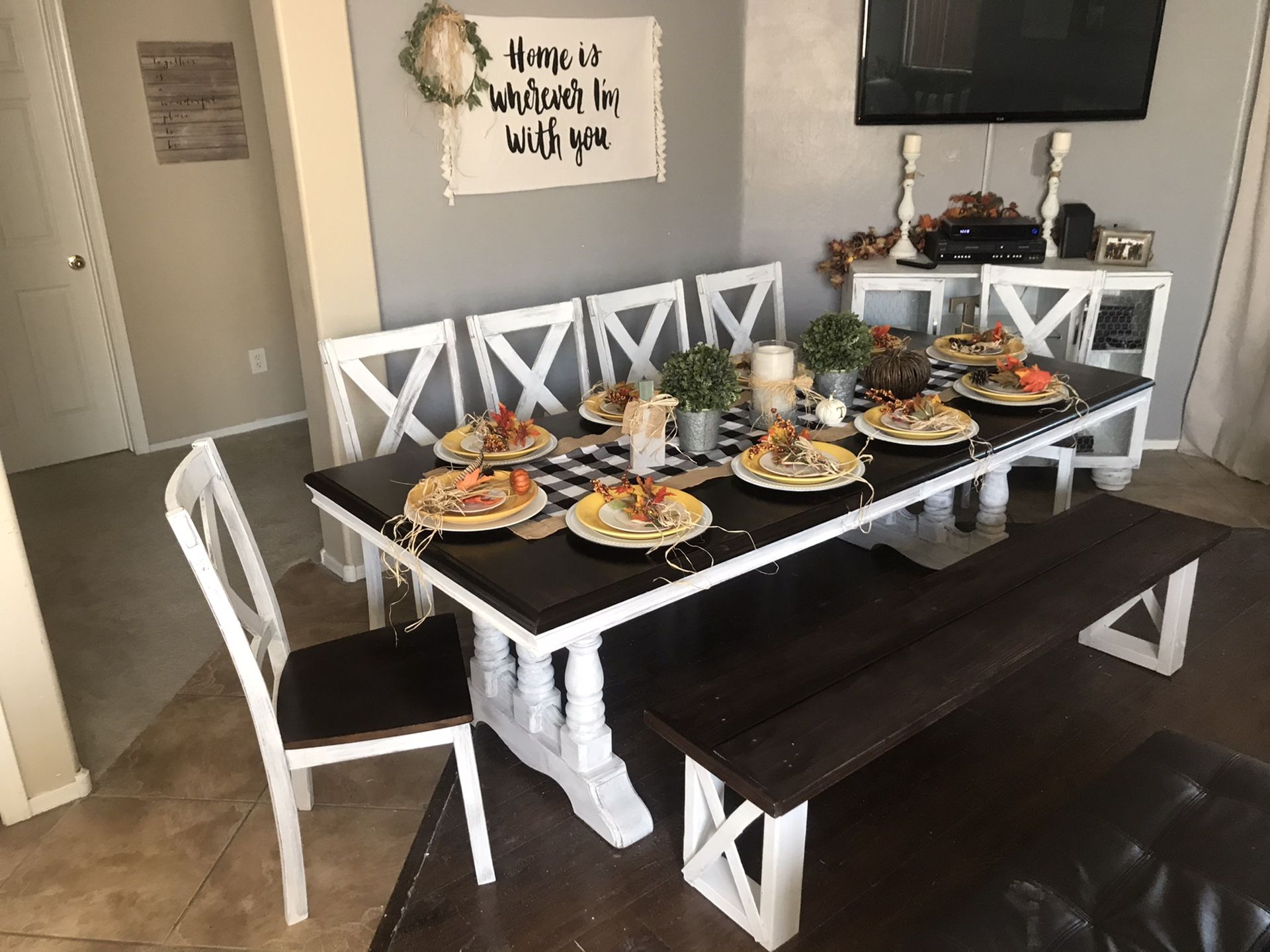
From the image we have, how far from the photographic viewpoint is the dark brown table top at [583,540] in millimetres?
1681

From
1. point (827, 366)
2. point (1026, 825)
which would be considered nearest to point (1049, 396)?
point (827, 366)

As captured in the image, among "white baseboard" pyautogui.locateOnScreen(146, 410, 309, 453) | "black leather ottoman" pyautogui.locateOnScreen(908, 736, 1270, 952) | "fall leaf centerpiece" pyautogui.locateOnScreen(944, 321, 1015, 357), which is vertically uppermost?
"fall leaf centerpiece" pyautogui.locateOnScreen(944, 321, 1015, 357)

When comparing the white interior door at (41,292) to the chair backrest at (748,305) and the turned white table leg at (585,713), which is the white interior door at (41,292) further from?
the turned white table leg at (585,713)

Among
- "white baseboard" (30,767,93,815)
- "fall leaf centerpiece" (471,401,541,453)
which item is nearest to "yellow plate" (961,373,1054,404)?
"fall leaf centerpiece" (471,401,541,453)

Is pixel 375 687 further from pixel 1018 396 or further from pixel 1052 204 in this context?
pixel 1052 204

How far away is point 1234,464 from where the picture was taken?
12.7 ft

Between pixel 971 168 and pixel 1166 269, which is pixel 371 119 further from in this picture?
pixel 1166 269

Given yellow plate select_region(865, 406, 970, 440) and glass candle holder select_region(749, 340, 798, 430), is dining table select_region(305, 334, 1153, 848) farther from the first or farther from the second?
glass candle holder select_region(749, 340, 798, 430)

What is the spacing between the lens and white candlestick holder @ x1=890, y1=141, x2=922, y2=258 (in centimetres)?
387

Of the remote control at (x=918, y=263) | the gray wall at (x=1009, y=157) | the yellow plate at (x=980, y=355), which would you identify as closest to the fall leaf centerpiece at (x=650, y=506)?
the yellow plate at (x=980, y=355)

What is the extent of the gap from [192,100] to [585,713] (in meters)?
3.40

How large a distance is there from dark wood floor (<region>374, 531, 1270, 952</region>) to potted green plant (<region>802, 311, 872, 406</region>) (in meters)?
0.71

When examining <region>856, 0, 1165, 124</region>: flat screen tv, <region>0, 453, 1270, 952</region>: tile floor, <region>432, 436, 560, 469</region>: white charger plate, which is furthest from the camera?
<region>856, 0, 1165, 124</region>: flat screen tv

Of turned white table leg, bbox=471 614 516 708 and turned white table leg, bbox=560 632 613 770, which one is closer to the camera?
turned white table leg, bbox=560 632 613 770
